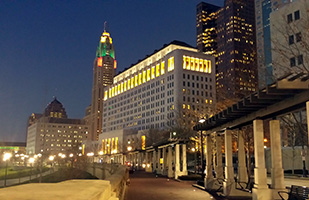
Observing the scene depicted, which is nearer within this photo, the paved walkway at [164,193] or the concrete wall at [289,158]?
the paved walkway at [164,193]

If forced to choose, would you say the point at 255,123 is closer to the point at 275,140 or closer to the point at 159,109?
the point at 275,140

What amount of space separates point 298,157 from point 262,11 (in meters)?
134

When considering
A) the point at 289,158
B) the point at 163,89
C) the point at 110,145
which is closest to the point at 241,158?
the point at 289,158

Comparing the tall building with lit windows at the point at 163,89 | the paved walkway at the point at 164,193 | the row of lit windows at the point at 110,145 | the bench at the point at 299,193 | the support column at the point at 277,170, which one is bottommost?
the paved walkway at the point at 164,193

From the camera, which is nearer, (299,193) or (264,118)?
(299,193)

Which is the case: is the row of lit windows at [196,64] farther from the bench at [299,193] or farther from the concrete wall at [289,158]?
the bench at [299,193]

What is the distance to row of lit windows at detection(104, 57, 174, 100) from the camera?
150350 mm

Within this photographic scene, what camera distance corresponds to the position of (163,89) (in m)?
147

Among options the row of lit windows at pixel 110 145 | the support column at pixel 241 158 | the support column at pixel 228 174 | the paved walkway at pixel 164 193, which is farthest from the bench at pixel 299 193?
the row of lit windows at pixel 110 145

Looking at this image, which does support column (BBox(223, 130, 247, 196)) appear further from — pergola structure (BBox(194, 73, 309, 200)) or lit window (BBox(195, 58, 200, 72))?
lit window (BBox(195, 58, 200, 72))

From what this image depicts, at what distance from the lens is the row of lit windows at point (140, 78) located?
150m

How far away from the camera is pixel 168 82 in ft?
473

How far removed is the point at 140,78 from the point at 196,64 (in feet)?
115

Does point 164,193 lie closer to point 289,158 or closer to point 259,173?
point 259,173
